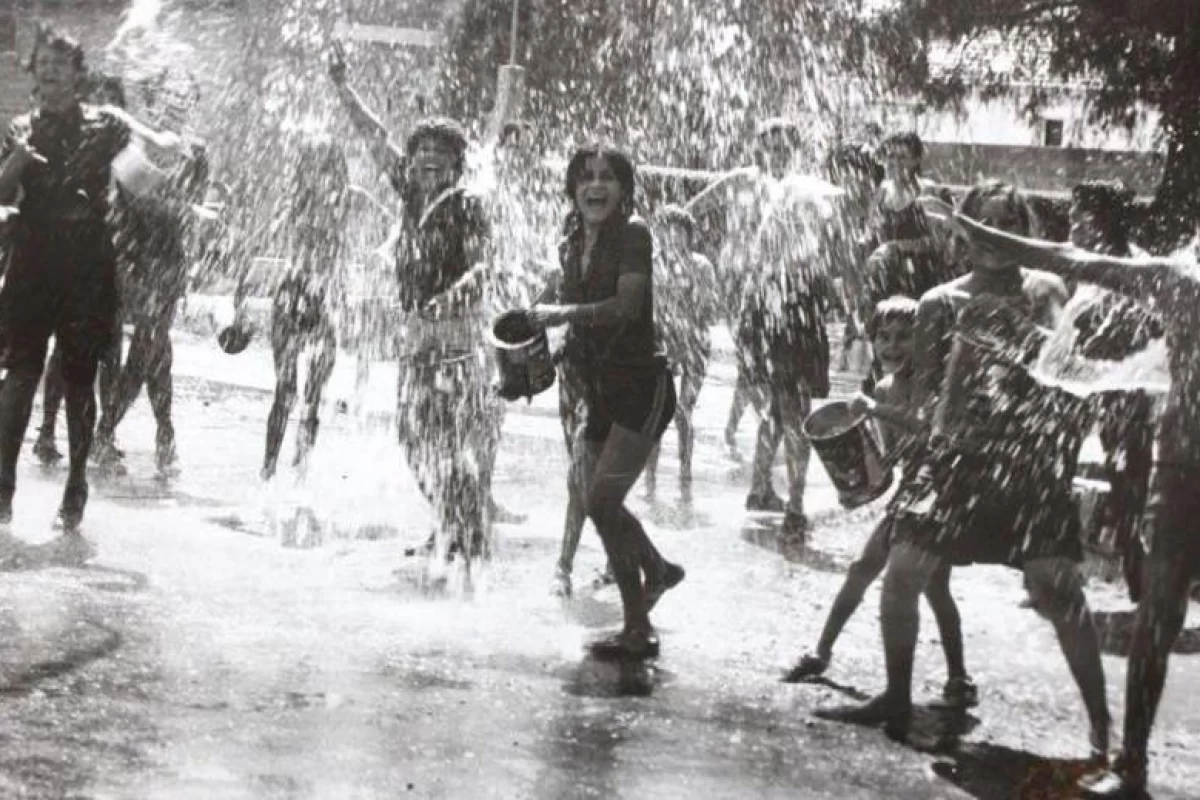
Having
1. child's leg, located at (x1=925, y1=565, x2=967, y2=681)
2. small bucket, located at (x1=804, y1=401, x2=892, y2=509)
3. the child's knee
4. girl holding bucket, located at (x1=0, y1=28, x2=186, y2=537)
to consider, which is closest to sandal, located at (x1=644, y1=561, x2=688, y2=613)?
small bucket, located at (x1=804, y1=401, x2=892, y2=509)

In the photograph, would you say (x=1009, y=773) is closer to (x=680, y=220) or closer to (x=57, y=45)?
(x=57, y=45)

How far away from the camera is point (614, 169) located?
260 inches

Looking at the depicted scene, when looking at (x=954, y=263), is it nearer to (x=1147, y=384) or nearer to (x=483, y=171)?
(x=1147, y=384)

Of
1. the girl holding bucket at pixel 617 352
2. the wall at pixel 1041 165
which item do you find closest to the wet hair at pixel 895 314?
the girl holding bucket at pixel 617 352

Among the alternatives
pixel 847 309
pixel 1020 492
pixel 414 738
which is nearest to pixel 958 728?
pixel 1020 492

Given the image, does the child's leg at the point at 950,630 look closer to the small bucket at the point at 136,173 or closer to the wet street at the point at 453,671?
the wet street at the point at 453,671

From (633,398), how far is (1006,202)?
1.50 m

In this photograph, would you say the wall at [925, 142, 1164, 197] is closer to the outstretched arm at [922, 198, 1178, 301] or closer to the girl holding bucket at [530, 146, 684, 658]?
the girl holding bucket at [530, 146, 684, 658]

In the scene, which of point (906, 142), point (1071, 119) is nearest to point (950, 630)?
point (906, 142)

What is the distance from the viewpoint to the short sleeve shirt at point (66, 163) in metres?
7.97

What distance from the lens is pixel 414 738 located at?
17.1ft

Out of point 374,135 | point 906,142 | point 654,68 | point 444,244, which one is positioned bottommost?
point 444,244

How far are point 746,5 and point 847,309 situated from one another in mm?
10926

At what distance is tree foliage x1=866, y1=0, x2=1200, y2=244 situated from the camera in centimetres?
1103
